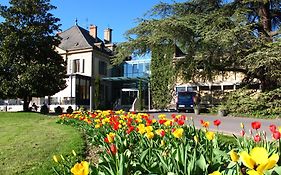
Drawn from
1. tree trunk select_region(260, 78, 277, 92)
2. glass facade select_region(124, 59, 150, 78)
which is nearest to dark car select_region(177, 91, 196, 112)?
tree trunk select_region(260, 78, 277, 92)

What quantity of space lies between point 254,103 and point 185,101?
9545 mm

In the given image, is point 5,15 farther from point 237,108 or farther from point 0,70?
point 237,108

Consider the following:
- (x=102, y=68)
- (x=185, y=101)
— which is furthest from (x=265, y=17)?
(x=102, y=68)

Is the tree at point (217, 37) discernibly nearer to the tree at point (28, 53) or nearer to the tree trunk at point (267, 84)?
the tree trunk at point (267, 84)

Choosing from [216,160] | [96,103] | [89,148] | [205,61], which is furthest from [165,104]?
[216,160]

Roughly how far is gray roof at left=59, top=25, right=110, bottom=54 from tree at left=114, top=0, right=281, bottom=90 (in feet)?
62.0

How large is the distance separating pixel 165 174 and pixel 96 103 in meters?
37.1

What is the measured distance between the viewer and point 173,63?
27953mm

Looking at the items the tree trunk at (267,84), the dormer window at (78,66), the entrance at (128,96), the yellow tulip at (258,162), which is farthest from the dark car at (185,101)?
the yellow tulip at (258,162)

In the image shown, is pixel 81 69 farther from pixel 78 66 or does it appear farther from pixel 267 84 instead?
pixel 267 84

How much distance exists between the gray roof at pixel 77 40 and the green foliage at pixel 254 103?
77.1 ft

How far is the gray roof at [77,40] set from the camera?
4445 cm

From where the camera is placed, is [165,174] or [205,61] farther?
[205,61]

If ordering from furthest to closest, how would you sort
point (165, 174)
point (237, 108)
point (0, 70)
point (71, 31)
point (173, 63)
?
point (71, 31), point (173, 63), point (0, 70), point (237, 108), point (165, 174)
